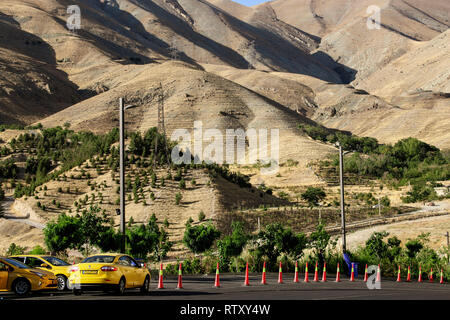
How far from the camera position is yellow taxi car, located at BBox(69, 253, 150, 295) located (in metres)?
16.1

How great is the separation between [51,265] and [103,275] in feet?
15.7

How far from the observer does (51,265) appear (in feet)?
66.3

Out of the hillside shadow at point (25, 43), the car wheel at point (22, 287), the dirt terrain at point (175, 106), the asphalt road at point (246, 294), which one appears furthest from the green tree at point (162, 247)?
the hillside shadow at point (25, 43)

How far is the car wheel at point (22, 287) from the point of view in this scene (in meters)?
16.9

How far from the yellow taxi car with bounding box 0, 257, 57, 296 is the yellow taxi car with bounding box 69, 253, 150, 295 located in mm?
1405

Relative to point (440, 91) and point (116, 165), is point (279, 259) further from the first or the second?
point (440, 91)

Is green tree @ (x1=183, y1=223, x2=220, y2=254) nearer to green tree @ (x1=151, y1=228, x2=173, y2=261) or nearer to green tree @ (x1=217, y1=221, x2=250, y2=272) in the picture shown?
green tree @ (x1=151, y1=228, x2=173, y2=261)

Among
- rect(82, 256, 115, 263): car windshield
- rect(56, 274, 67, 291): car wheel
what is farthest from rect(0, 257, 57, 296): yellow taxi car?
rect(56, 274, 67, 291): car wheel

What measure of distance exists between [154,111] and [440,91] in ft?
316

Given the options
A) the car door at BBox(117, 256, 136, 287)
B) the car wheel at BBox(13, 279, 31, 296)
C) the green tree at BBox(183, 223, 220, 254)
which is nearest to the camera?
the car door at BBox(117, 256, 136, 287)

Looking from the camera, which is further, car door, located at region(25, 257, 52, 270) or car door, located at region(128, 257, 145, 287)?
car door, located at region(25, 257, 52, 270)

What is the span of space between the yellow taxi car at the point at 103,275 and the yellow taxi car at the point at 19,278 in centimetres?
141

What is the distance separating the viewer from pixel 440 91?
17838 cm

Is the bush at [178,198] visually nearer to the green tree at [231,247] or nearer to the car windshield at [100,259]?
the green tree at [231,247]
